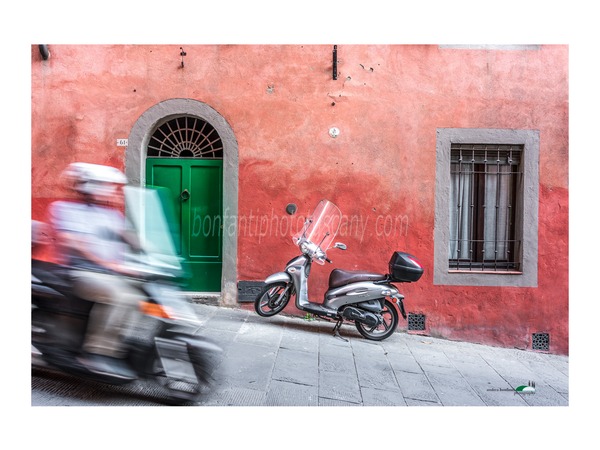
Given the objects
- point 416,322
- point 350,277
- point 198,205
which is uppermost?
point 198,205

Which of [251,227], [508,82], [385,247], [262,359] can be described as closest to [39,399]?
[262,359]

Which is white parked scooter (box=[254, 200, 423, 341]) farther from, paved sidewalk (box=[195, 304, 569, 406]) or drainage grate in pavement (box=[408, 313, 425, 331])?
drainage grate in pavement (box=[408, 313, 425, 331])

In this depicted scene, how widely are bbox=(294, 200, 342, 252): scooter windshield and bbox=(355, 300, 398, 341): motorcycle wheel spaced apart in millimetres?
918

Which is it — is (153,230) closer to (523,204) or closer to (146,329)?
(146,329)

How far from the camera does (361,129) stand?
4758 millimetres

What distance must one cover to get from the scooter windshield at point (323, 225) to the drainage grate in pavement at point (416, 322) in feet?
4.16

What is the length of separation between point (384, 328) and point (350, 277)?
0.68 m

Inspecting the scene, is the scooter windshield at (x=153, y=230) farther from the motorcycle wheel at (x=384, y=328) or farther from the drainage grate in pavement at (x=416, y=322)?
the drainage grate in pavement at (x=416, y=322)

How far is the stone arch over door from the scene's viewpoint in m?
4.74

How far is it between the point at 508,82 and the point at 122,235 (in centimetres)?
439

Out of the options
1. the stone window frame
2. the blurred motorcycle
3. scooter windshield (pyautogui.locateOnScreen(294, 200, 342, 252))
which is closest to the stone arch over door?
scooter windshield (pyautogui.locateOnScreen(294, 200, 342, 252))

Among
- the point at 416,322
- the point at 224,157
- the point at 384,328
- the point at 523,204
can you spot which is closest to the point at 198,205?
the point at 224,157

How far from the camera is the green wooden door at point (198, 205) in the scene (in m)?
4.86

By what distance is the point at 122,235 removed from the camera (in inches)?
112
